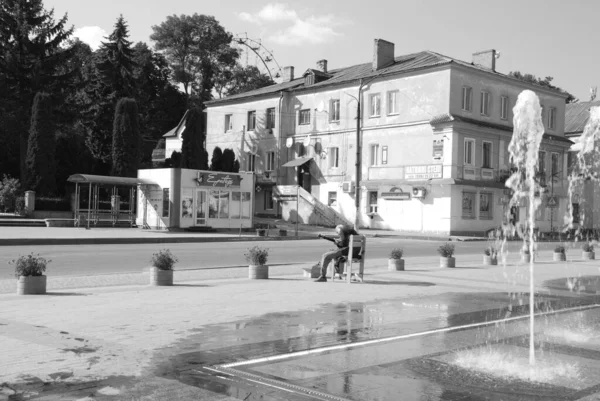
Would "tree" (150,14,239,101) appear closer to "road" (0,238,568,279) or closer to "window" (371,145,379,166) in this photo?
"window" (371,145,379,166)

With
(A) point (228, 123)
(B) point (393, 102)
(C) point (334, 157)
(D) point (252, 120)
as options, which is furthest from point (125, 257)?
(A) point (228, 123)

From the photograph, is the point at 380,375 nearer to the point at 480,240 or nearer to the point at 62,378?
the point at 62,378

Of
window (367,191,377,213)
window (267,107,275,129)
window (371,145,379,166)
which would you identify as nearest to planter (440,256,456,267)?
window (367,191,377,213)

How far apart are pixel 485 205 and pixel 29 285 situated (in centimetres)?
3929

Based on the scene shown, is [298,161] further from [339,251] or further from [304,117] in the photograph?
[339,251]

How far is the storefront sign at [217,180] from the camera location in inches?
1553

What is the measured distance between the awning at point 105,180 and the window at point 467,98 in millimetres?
22000

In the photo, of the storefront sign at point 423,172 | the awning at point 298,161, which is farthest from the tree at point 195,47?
the storefront sign at point 423,172

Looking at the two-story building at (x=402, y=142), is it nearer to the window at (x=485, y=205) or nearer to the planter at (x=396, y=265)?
the window at (x=485, y=205)

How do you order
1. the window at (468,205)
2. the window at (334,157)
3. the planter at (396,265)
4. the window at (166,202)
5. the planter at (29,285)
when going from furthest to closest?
the window at (334,157) → the window at (468,205) → the window at (166,202) → the planter at (396,265) → the planter at (29,285)

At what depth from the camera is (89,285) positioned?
13.7m

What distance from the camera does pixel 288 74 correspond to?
6425 cm

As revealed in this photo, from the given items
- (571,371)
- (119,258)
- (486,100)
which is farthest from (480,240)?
(571,371)

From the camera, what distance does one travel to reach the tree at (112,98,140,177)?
2060 inches
